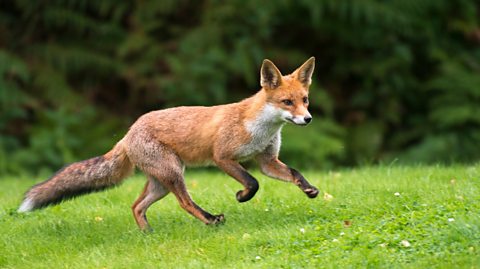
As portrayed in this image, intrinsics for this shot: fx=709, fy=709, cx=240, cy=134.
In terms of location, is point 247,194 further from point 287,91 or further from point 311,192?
point 287,91

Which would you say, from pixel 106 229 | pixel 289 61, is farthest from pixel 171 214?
pixel 289 61

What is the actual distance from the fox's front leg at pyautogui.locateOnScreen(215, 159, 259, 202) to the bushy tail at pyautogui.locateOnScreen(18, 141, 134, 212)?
41.1 inches

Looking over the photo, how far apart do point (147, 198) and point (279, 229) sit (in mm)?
1543

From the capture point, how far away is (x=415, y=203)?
21.8ft

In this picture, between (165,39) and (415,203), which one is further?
(165,39)

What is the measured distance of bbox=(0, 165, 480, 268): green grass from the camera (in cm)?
559

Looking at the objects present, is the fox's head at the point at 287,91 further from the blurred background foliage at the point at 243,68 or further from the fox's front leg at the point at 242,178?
the blurred background foliage at the point at 243,68

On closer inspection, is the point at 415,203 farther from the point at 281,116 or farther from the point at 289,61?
the point at 289,61

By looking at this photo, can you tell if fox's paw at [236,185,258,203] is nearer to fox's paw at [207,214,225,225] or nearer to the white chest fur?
fox's paw at [207,214,225,225]

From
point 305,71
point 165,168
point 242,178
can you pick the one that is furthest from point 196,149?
point 305,71

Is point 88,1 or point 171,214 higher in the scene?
point 88,1

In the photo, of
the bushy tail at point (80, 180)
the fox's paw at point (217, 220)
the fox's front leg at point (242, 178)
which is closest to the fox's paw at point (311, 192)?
the fox's front leg at point (242, 178)

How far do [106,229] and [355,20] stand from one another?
812 centimetres

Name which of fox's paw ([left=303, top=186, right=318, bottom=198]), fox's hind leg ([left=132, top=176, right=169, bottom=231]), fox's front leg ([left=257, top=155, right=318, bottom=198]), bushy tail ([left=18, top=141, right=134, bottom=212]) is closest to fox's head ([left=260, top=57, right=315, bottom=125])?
fox's front leg ([left=257, top=155, right=318, bottom=198])
